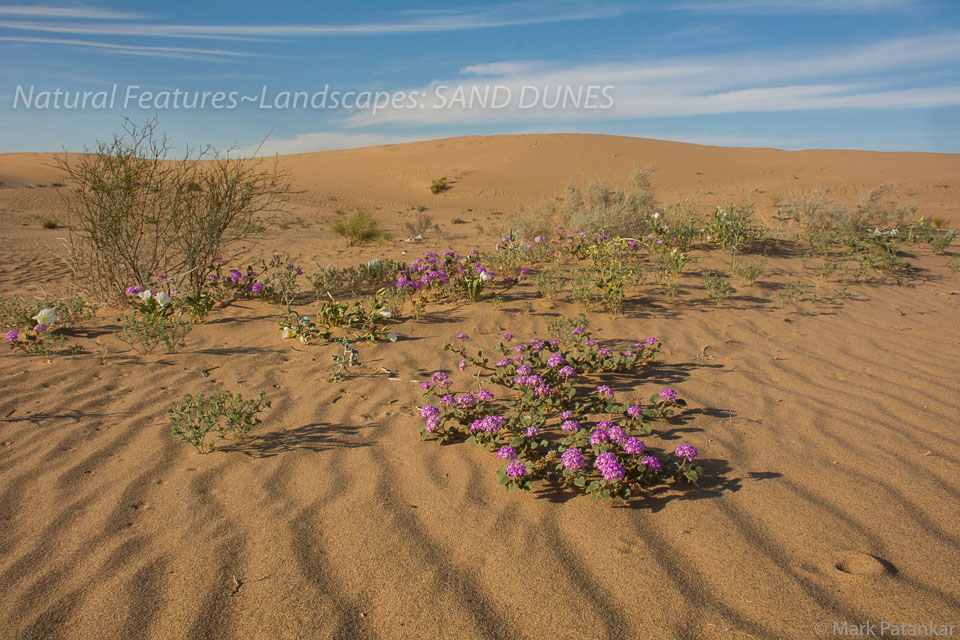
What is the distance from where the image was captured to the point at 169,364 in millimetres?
4066

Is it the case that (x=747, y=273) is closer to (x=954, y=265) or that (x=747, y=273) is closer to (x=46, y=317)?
(x=954, y=265)

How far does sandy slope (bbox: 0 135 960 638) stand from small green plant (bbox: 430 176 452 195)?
22.0 metres

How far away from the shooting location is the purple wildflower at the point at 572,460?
2.38 metres

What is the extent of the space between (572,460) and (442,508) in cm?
Answer: 62

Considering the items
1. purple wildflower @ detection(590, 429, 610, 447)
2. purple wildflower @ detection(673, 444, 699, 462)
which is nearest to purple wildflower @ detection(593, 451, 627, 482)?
purple wildflower @ detection(590, 429, 610, 447)

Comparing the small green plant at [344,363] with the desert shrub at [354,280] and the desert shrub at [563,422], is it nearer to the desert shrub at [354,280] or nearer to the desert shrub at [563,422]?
the desert shrub at [563,422]

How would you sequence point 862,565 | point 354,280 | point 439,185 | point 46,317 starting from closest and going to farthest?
1. point 862,565
2. point 46,317
3. point 354,280
4. point 439,185

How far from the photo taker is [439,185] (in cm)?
2620

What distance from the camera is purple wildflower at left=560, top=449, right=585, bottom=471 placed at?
2.38 metres

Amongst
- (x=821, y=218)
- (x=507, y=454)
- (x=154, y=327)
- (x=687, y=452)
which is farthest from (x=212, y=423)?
(x=821, y=218)

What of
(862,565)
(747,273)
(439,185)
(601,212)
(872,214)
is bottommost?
(862,565)

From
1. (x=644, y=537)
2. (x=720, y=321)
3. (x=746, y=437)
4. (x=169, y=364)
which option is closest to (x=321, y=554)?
(x=644, y=537)

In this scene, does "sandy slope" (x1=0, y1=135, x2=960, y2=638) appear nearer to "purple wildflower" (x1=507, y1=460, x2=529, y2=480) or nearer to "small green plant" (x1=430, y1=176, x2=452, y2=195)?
"purple wildflower" (x1=507, y1=460, x2=529, y2=480)

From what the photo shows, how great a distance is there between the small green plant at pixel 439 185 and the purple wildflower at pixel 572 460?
24220 millimetres
